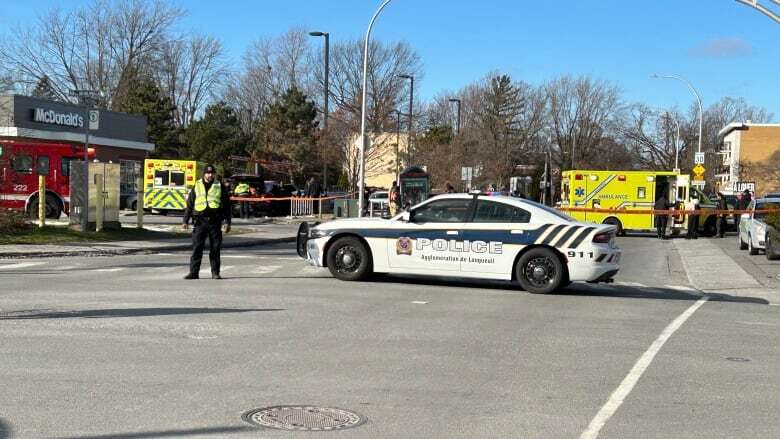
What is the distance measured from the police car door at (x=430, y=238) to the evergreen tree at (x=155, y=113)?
4981cm

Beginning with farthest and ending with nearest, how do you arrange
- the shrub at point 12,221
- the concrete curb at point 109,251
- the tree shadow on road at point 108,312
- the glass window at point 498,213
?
the shrub at point 12,221 < the concrete curb at point 109,251 < the glass window at point 498,213 < the tree shadow on road at point 108,312

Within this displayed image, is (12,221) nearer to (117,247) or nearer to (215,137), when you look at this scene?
(117,247)

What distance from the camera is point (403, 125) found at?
6228 centimetres

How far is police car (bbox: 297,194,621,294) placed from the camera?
42.9 ft

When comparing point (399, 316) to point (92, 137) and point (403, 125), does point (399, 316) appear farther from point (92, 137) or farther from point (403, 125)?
point (403, 125)

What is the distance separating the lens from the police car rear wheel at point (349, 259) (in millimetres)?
13922

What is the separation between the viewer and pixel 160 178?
39.8m

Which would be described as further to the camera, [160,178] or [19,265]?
[160,178]

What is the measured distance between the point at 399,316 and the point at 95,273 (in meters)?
6.54

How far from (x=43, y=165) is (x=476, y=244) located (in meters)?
18.8

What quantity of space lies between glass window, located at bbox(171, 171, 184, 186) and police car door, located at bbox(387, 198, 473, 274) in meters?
27.6

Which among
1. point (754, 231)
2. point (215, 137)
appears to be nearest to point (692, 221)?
point (754, 231)

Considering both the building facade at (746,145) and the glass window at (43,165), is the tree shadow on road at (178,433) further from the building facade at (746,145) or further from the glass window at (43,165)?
the building facade at (746,145)

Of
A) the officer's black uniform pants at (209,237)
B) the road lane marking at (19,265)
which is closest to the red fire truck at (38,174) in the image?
the road lane marking at (19,265)
